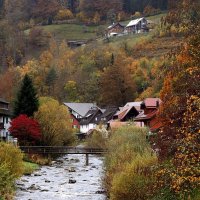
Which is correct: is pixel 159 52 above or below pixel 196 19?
above

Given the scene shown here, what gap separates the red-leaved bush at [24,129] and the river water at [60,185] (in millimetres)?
6652

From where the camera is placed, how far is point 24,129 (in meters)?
54.2

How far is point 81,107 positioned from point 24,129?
59604mm

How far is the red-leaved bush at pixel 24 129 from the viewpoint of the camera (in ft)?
175

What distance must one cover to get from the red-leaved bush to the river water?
665cm

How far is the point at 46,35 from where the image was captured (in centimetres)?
17500

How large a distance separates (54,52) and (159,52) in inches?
1519

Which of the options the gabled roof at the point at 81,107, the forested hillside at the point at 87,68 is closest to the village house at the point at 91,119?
the gabled roof at the point at 81,107

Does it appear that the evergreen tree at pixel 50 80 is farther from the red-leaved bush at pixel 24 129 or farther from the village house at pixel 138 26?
the village house at pixel 138 26

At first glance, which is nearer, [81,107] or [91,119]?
[91,119]

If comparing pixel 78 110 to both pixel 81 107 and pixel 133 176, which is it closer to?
pixel 81 107

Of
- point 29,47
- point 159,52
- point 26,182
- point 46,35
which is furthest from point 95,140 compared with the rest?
point 46,35

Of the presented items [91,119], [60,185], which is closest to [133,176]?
[60,185]

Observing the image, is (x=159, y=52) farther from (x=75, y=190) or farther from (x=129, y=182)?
(x=129, y=182)
